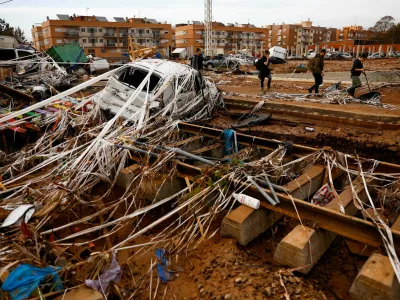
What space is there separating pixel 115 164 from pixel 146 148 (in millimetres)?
630

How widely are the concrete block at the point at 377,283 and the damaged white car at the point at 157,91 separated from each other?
17.8ft

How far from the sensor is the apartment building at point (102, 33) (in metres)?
76.4

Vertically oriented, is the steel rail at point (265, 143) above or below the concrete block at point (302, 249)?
above

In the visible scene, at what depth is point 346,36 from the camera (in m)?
131

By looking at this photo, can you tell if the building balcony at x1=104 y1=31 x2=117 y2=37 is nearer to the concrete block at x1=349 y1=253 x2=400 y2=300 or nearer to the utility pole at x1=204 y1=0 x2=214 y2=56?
the utility pole at x1=204 y1=0 x2=214 y2=56

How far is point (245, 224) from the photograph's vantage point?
3.61 metres

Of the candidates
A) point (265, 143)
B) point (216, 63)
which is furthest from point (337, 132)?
point (216, 63)

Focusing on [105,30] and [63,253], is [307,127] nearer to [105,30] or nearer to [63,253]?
[63,253]

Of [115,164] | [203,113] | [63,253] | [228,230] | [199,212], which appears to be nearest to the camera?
[63,253]

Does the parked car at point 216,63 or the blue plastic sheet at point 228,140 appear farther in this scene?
the parked car at point 216,63

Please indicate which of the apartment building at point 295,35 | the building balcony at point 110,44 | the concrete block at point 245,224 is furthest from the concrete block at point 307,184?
the apartment building at point 295,35

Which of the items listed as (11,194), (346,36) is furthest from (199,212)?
(346,36)

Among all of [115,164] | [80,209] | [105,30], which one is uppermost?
[105,30]

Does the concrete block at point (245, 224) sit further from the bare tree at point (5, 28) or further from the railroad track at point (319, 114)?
the bare tree at point (5, 28)
